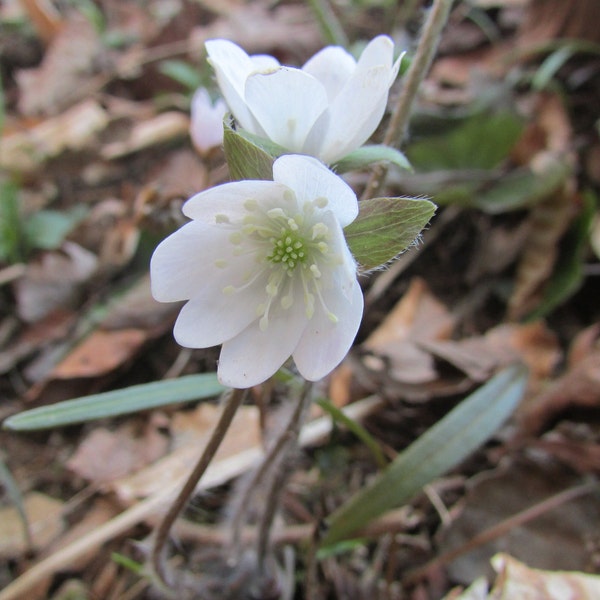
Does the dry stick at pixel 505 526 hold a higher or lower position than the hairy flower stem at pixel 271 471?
lower

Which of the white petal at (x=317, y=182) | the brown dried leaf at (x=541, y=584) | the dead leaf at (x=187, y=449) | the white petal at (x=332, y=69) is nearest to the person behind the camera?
the white petal at (x=317, y=182)

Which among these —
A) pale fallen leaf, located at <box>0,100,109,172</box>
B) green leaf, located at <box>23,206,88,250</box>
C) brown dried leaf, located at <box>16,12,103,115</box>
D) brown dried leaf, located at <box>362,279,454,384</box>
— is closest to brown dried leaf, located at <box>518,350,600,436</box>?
brown dried leaf, located at <box>362,279,454,384</box>

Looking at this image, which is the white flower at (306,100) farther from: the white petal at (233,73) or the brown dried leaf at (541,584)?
the brown dried leaf at (541,584)

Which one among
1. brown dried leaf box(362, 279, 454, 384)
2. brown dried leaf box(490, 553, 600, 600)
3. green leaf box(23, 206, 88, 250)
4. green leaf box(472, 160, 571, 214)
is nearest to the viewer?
brown dried leaf box(490, 553, 600, 600)

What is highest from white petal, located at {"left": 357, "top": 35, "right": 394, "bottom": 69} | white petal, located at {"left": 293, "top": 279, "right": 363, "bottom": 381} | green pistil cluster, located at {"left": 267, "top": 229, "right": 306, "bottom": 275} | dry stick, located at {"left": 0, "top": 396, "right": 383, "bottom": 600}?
white petal, located at {"left": 357, "top": 35, "right": 394, "bottom": 69}

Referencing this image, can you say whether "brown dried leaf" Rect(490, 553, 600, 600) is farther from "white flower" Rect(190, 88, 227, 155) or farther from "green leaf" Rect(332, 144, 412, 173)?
"white flower" Rect(190, 88, 227, 155)

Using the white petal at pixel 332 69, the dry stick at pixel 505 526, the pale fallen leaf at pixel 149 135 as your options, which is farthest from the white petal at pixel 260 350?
the pale fallen leaf at pixel 149 135

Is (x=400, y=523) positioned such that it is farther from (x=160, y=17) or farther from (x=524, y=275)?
(x=160, y=17)
